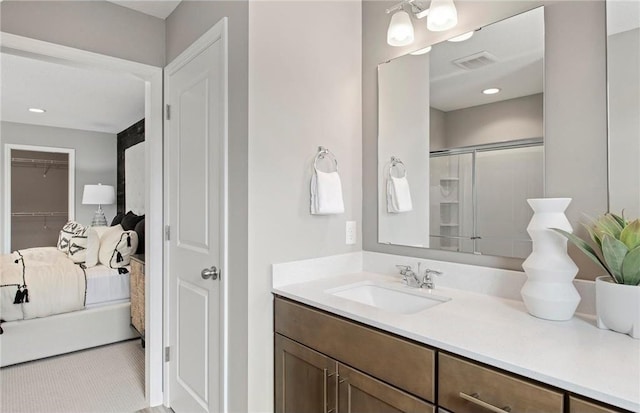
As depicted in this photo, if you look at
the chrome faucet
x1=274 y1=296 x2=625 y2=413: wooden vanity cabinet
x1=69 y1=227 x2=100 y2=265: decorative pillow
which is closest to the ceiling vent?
the chrome faucet

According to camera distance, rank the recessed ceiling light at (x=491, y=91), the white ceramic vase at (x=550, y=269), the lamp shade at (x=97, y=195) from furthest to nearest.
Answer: the lamp shade at (x=97, y=195) < the recessed ceiling light at (x=491, y=91) < the white ceramic vase at (x=550, y=269)

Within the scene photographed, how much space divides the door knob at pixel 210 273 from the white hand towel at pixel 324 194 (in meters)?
0.55

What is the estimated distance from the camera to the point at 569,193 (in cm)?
130

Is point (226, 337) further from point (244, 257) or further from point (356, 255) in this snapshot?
point (356, 255)

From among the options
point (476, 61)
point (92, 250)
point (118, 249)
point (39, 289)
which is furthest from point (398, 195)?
point (92, 250)

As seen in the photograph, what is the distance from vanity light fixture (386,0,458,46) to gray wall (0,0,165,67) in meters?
1.46

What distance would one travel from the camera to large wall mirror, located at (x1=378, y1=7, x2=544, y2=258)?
1422 mm

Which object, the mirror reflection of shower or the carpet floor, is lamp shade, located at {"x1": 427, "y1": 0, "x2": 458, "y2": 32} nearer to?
the mirror reflection of shower

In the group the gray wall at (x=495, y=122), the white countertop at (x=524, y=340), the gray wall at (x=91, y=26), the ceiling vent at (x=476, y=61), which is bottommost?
the white countertop at (x=524, y=340)

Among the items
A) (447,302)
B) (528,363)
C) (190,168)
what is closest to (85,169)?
(190,168)

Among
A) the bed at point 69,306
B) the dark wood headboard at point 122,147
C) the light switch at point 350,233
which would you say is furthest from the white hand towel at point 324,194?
the dark wood headboard at point 122,147

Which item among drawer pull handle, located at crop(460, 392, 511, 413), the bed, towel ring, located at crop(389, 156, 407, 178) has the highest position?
towel ring, located at crop(389, 156, 407, 178)

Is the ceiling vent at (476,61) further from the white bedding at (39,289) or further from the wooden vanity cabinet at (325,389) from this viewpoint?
the white bedding at (39,289)

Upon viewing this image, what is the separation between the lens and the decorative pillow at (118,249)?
11.5ft
